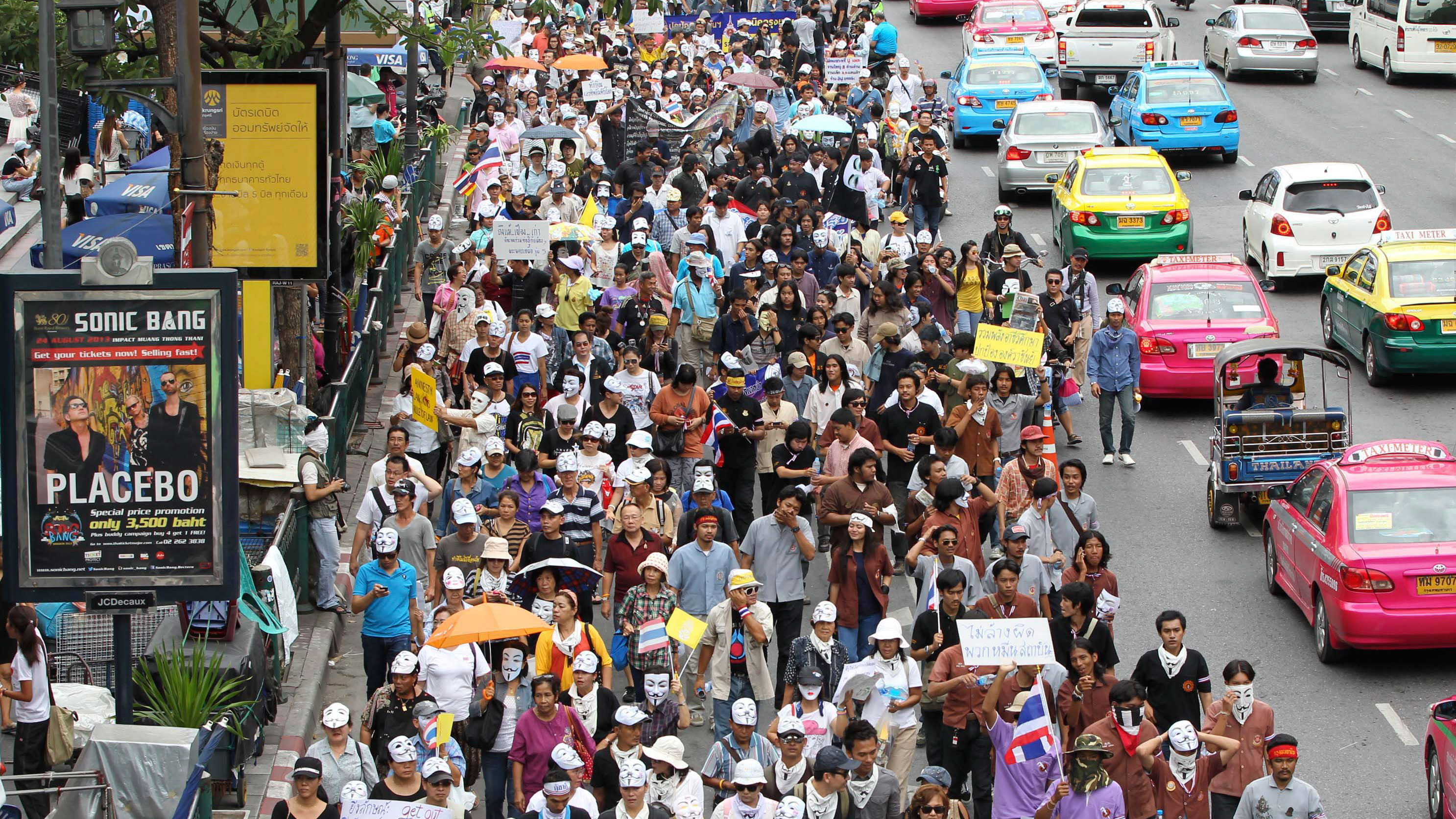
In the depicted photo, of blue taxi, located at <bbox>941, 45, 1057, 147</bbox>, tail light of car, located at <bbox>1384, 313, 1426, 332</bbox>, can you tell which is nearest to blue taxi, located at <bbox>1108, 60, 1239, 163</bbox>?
blue taxi, located at <bbox>941, 45, 1057, 147</bbox>

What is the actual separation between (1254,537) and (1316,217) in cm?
836

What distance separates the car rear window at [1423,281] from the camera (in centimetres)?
2078

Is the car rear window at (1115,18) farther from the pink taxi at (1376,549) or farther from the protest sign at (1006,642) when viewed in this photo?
the protest sign at (1006,642)

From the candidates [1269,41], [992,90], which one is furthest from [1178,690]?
[1269,41]

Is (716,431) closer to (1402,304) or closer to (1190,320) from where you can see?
(1190,320)

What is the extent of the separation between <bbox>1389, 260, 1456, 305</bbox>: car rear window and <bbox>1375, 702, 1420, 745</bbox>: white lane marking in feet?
25.1

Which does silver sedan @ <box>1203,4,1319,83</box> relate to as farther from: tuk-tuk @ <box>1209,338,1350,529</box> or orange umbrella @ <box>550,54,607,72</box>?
tuk-tuk @ <box>1209,338,1350,529</box>

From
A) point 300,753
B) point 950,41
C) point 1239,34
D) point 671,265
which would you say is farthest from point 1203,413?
point 950,41

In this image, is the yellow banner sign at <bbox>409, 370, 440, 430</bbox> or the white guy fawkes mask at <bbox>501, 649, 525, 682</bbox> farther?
the yellow banner sign at <bbox>409, 370, 440, 430</bbox>

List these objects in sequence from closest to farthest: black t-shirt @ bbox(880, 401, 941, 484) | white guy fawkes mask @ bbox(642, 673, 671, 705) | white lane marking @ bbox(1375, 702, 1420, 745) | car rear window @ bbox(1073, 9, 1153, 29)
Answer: white guy fawkes mask @ bbox(642, 673, 671, 705)
white lane marking @ bbox(1375, 702, 1420, 745)
black t-shirt @ bbox(880, 401, 941, 484)
car rear window @ bbox(1073, 9, 1153, 29)

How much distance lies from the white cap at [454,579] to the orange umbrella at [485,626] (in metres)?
0.50

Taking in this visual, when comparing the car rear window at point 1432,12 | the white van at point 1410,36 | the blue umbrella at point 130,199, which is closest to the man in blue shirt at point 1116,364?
the blue umbrella at point 130,199

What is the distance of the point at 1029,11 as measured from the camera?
41438 millimetres

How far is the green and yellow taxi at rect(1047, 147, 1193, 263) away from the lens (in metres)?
25.3
